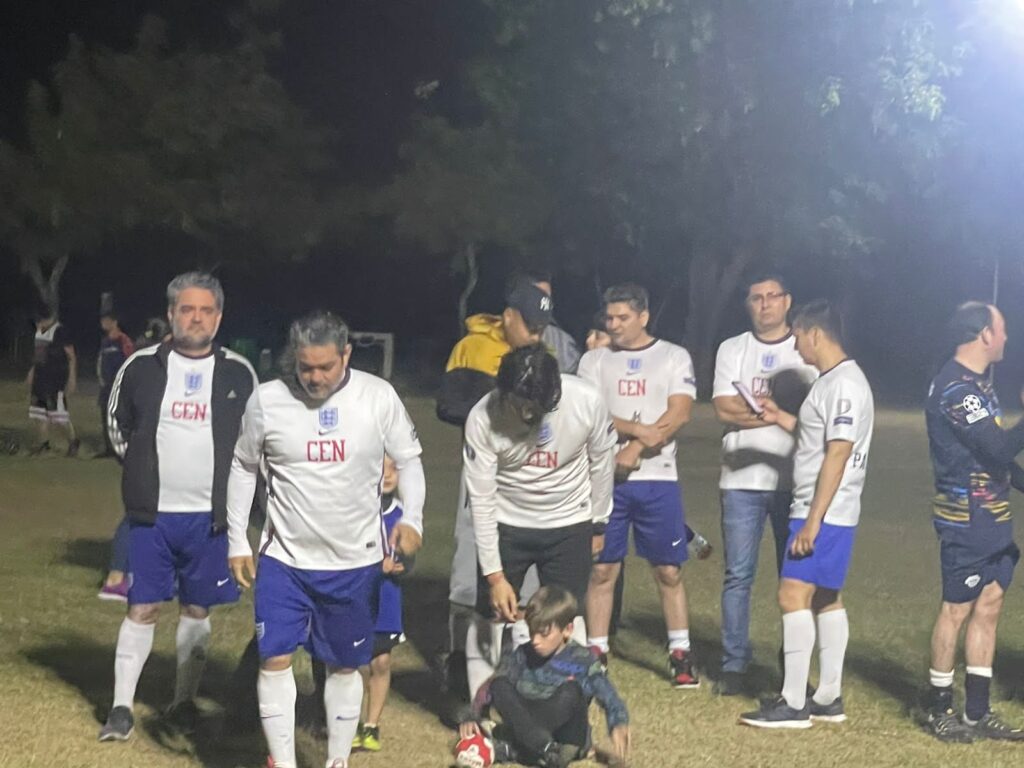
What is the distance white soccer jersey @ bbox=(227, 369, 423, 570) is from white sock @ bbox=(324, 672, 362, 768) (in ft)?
1.59

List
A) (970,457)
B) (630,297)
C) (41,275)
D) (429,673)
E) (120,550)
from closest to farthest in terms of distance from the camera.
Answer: (970,457)
(630,297)
(429,673)
(120,550)
(41,275)

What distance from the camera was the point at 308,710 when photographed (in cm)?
740

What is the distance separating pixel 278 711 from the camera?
5.88 metres

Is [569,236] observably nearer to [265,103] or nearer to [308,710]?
[265,103]

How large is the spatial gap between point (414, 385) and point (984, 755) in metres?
29.1

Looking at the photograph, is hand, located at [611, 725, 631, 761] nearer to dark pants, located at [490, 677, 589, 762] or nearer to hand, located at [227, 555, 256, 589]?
dark pants, located at [490, 677, 589, 762]

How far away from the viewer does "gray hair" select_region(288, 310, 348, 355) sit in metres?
5.72

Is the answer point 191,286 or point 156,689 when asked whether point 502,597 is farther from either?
point 156,689

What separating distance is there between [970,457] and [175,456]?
3557 mm

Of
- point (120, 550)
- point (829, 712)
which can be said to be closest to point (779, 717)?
point (829, 712)

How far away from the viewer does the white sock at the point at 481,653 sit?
22.7 ft

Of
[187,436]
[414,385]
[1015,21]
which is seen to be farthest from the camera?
[414,385]

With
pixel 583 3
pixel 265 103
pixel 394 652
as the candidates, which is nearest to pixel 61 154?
pixel 265 103

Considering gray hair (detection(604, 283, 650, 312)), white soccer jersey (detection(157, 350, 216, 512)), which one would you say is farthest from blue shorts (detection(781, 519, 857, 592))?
white soccer jersey (detection(157, 350, 216, 512))
